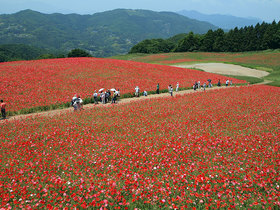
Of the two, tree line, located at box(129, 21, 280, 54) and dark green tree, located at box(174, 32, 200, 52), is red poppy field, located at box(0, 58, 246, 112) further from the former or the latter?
dark green tree, located at box(174, 32, 200, 52)

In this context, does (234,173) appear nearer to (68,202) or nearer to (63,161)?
(68,202)

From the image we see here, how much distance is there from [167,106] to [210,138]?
8623 millimetres

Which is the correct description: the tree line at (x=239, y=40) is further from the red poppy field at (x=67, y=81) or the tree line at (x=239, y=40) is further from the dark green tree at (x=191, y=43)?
the red poppy field at (x=67, y=81)

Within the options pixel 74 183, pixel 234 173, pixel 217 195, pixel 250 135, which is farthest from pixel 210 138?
pixel 74 183

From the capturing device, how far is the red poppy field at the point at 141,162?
7039 mm

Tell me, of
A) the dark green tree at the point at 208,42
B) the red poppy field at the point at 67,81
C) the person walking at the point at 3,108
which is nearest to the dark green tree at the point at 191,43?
the dark green tree at the point at 208,42

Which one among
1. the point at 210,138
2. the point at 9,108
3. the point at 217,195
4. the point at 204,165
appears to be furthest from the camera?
the point at 9,108

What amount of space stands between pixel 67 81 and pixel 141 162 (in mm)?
23264

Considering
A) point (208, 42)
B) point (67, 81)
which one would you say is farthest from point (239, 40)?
point (67, 81)

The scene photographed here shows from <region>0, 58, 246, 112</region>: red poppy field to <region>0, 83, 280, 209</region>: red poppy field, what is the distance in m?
7.31

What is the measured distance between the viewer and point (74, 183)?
7.65 metres

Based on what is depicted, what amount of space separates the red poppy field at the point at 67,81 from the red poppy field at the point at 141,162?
7.31 metres

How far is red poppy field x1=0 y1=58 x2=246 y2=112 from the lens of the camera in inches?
894

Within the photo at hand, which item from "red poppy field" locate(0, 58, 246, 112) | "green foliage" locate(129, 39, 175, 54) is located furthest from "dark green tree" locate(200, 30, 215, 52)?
"red poppy field" locate(0, 58, 246, 112)
